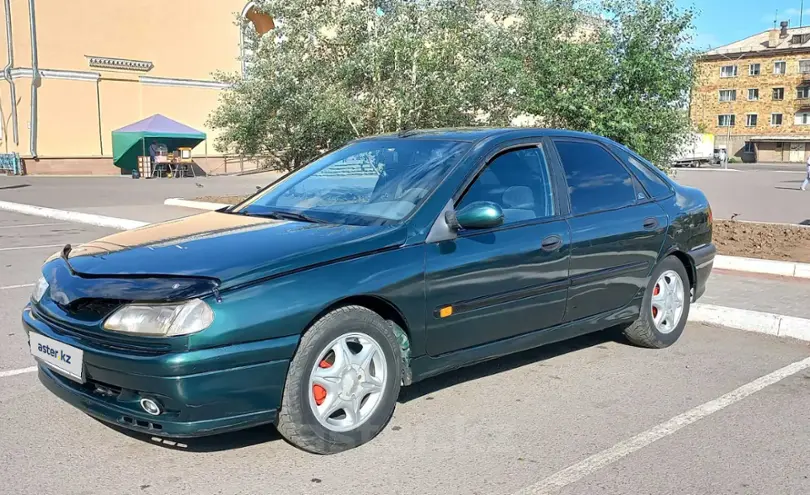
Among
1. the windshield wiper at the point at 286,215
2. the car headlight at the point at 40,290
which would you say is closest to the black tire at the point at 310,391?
the windshield wiper at the point at 286,215

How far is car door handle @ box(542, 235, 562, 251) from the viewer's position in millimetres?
4555

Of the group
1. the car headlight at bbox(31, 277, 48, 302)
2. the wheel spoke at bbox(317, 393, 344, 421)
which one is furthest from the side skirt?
the car headlight at bbox(31, 277, 48, 302)

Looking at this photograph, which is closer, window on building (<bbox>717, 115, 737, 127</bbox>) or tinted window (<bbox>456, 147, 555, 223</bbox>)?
tinted window (<bbox>456, 147, 555, 223</bbox>)

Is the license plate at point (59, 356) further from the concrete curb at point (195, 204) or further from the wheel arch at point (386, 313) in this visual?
the concrete curb at point (195, 204)

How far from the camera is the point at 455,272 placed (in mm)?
4086

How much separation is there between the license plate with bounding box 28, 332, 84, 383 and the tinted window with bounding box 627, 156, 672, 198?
3925 mm

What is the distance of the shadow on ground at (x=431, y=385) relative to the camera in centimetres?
380

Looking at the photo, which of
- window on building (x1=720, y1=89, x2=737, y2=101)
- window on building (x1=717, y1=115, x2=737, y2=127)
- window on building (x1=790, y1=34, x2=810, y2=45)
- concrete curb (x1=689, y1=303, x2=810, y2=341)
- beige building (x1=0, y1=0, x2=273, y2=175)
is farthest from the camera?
window on building (x1=720, y1=89, x2=737, y2=101)

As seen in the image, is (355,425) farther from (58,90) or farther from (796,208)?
(58,90)

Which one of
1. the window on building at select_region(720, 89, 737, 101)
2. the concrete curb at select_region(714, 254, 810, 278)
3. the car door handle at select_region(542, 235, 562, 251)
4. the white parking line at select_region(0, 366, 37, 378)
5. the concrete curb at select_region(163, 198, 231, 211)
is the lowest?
the white parking line at select_region(0, 366, 37, 378)

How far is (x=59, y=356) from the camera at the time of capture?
11.7 feet

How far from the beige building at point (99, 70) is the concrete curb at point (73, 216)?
1561cm

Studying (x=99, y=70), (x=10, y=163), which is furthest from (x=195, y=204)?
(x=99, y=70)

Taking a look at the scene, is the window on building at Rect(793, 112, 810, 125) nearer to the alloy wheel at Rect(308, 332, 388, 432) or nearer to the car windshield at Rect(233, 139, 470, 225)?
the car windshield at Rect(233, 139, 470, 225)
